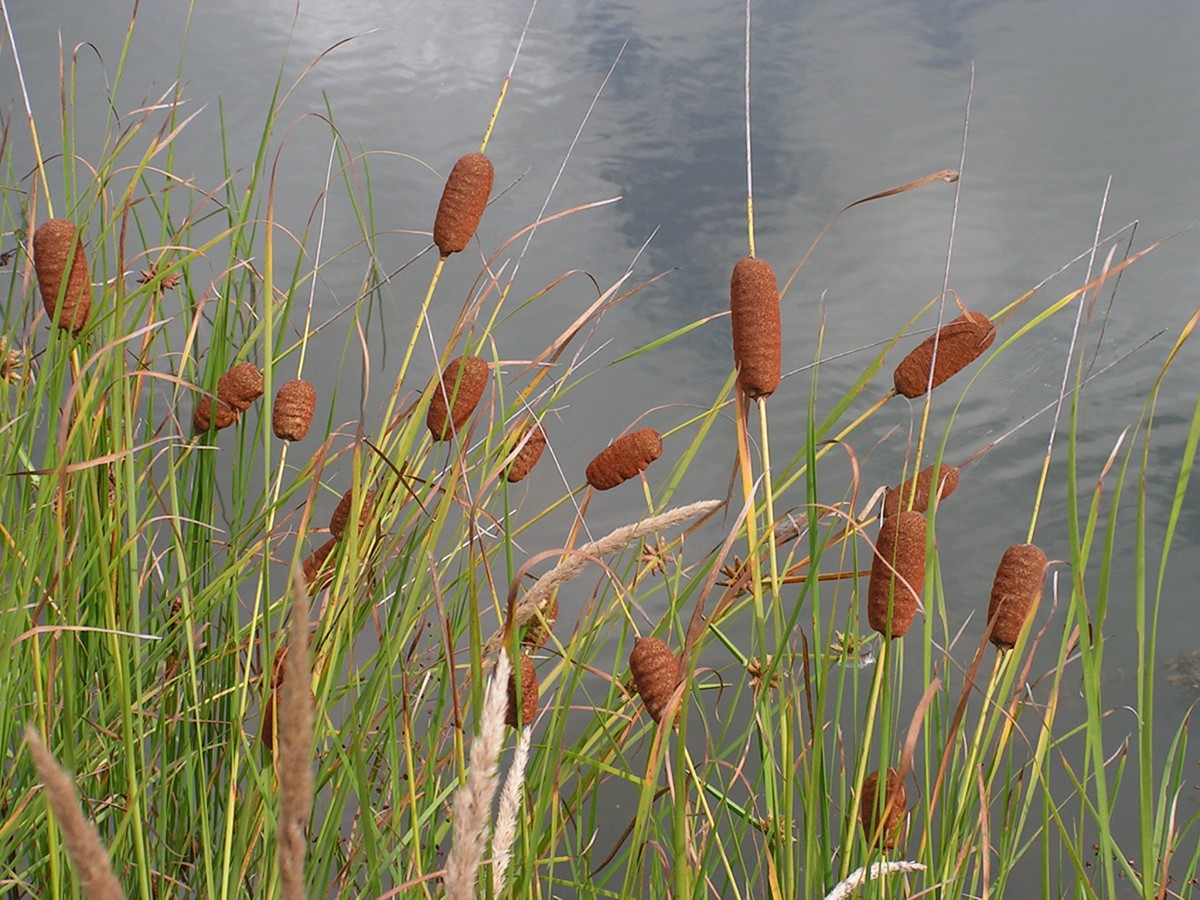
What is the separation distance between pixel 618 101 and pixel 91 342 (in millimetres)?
2910

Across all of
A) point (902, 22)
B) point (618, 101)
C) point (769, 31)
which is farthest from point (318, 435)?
point (902, 22)

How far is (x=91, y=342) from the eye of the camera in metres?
1.24

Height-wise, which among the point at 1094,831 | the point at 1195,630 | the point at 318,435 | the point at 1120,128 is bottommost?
the point at 1094,831

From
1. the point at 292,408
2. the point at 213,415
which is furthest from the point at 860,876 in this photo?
the point at 213,415

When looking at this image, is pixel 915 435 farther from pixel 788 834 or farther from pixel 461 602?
pixel 788 834

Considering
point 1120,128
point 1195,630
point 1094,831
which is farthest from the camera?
point 1120,128

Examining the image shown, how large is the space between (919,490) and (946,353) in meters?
0.12

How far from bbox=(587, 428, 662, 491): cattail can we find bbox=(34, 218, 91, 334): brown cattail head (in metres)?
0.45

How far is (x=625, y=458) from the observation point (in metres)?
0.93

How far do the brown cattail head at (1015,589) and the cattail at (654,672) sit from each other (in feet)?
0.78

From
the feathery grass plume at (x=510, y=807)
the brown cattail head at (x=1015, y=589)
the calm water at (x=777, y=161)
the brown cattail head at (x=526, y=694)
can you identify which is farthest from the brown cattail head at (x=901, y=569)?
the calm water at (x=777, y=161)

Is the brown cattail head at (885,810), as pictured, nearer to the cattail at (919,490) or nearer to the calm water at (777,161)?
the cattail at (919,490)

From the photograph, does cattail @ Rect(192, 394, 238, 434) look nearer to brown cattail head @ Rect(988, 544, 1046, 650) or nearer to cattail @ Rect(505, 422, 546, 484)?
cattail @ Rect(505, 422, 546, 484)

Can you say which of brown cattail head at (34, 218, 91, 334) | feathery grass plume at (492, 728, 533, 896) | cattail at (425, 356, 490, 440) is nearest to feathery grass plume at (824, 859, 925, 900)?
feathery grass plume at (492, 728, 533, 896)
